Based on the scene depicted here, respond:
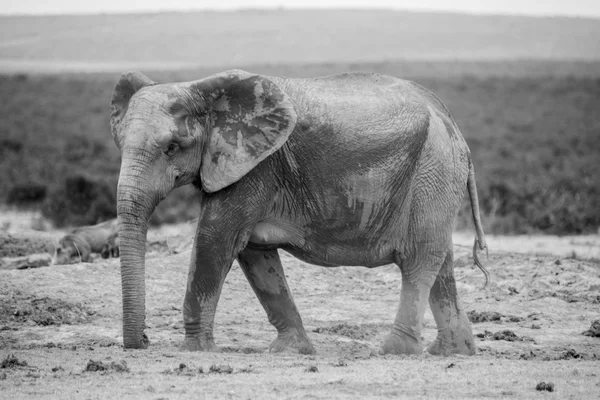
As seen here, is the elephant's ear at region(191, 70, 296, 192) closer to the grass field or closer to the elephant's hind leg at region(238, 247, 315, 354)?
the elephant's hind leg at region(238, 247, 315, 354)

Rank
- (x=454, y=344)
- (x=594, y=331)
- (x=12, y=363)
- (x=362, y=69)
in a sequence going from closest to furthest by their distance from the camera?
(x=12, y=363), (x=454, y=344), (x=594, y=331), (x=362, y=69)

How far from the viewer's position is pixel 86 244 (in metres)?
14.3

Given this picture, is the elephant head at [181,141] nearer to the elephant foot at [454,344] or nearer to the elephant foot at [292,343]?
the elephant foot at [292,343]

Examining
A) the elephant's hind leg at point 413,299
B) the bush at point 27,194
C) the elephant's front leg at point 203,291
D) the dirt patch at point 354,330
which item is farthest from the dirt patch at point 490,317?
the bush at point 27,194

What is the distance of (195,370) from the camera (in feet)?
23.6

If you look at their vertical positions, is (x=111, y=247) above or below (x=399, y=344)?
above

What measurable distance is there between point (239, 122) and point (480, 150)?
25.2 metres

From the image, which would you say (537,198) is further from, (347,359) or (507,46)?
(507,46)

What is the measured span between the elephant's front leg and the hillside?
85945 mm

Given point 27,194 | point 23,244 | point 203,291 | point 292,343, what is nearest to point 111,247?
point 23,244

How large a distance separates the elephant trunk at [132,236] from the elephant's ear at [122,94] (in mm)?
904

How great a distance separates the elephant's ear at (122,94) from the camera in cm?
855

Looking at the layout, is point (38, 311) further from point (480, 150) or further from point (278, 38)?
point (278, 38)

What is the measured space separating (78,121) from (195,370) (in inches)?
1338
